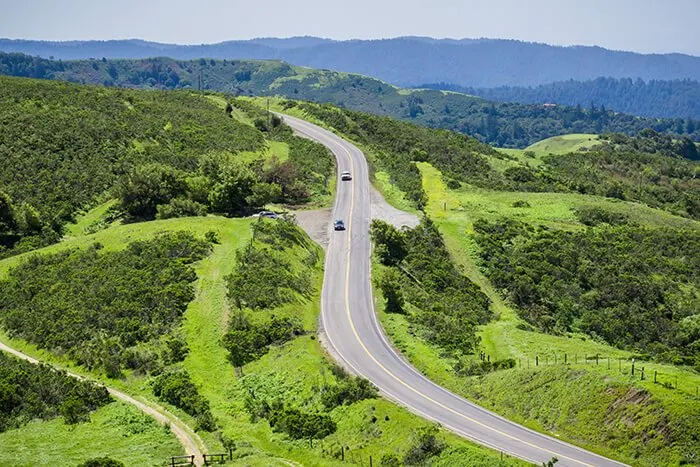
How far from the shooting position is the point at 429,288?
61.7 metres

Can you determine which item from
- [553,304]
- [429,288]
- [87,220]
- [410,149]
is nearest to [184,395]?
[429,288]

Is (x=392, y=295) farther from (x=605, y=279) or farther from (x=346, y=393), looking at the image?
(x=605, y=279)

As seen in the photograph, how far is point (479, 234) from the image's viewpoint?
76125mm

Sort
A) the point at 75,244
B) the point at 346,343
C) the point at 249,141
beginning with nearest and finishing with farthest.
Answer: the point at 346,343
the point at 75,244
the point at 249,141

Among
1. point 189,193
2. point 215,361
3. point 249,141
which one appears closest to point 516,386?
point 215,361

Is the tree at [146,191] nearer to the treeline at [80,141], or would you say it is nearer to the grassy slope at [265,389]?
the treeline at [80,141]

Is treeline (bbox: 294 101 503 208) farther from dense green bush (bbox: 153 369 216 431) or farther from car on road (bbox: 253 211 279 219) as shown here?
dense green bush (bbox: 153 369 216 431)

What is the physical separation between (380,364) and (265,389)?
328 inches

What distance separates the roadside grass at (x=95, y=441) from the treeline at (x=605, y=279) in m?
35.5

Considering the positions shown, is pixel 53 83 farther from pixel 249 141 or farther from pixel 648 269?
pixel 648 269

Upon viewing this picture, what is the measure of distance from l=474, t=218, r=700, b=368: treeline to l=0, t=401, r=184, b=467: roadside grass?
1397 inches

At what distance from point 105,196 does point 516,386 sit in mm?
57987

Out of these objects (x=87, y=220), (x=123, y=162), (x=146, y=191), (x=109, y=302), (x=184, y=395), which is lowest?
(x=184, y=395)

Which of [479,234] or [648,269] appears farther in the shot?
[479,234]
